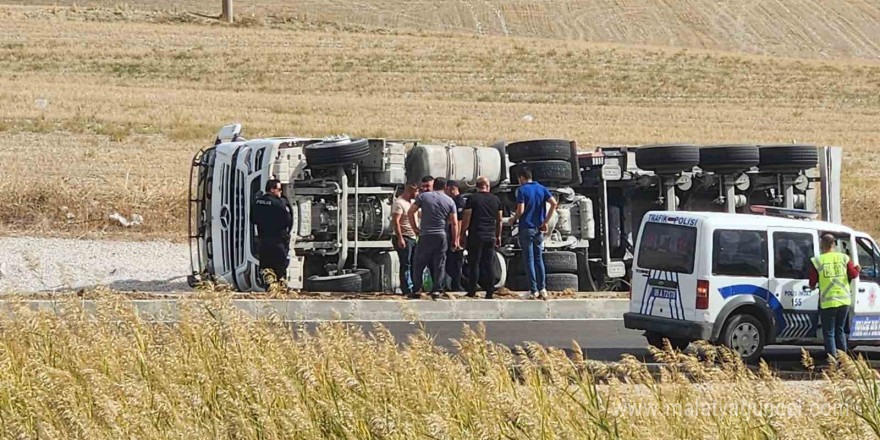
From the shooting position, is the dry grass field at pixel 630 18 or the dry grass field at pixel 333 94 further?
the dry grass field at pixel 630 18

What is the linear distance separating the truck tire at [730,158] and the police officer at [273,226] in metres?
5.52

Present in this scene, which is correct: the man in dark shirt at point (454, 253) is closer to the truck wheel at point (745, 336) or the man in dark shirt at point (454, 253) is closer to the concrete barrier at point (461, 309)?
the concrete barrier at point (461, 309)

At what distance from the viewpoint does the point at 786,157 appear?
16891 mm

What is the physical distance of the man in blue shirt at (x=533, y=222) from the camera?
15266mm

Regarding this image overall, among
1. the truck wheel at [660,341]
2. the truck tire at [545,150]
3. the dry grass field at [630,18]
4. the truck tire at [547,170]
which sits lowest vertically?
the truck wheel at [660,341]

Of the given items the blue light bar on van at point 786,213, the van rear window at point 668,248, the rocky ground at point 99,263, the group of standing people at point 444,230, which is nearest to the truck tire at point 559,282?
the group of standing people at point 444,230

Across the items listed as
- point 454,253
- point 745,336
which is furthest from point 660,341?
point 454,253

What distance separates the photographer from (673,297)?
11922 millimetres

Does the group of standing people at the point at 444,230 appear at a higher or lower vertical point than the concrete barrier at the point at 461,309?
higher

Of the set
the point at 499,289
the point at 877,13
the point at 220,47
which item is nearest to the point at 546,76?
the point at 220,47

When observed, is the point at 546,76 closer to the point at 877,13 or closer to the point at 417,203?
the point at 877,13

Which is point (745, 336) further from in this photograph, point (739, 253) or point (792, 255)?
point (792, 255)

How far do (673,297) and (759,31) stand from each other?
59.7 meters

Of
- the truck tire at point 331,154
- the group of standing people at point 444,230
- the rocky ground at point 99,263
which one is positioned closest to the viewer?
the group of standing people at point 444,230
